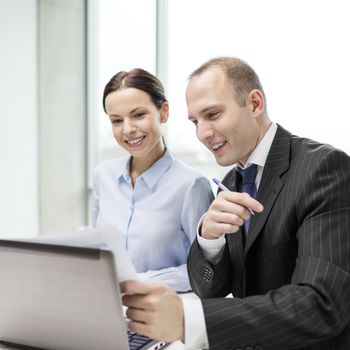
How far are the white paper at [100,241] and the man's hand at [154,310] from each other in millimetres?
46

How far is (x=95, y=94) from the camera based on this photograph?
13.3ft

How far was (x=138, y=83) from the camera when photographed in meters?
1.74

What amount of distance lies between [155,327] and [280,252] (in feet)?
1.42

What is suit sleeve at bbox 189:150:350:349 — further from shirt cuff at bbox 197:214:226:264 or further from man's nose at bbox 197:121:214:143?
man's nose at bbox 197:121:214:143

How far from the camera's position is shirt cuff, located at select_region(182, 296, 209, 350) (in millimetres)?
918

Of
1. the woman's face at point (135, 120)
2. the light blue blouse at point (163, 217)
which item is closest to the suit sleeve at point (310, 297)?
the light blue blouse at point (163, 217)

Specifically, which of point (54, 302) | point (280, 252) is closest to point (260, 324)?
point (280, 252)

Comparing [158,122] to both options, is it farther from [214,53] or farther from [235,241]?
[214,53]

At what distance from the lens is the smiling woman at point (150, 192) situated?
169 cm

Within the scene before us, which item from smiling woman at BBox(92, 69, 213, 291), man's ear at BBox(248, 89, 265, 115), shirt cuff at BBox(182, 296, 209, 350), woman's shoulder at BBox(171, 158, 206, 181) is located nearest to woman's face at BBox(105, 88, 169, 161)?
smiling woman at BBox(92, 69, 213, 291)

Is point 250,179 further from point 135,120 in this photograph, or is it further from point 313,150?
point 135,120

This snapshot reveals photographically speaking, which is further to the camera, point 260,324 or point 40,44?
point 40,44

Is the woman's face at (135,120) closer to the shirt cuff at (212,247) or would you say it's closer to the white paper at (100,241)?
the shirt cuff at (212,247)

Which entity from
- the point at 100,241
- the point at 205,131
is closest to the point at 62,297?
the point at 100,241
